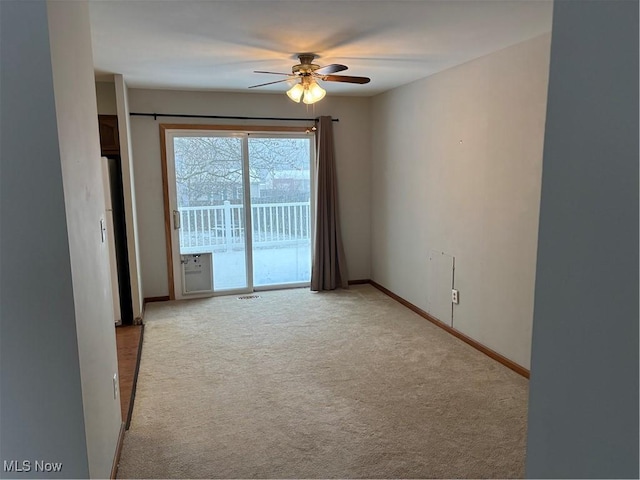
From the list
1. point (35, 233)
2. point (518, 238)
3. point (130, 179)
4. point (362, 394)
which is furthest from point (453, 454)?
point (130, 179)

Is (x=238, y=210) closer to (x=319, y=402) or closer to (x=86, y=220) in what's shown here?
(x=319, y=402)

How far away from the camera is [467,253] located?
156 inches

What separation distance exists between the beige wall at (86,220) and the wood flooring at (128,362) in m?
0.47

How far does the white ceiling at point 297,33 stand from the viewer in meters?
2.43

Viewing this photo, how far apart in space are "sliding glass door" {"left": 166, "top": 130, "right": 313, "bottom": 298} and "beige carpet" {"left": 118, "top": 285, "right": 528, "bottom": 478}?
3.28 feet

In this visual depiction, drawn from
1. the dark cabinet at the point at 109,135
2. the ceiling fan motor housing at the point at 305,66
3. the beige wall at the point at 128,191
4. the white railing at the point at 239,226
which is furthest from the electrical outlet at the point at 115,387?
the white railing at the point at 239,226

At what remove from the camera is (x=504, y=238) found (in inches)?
Result: 137

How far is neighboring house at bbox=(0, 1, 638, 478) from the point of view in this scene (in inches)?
29.8

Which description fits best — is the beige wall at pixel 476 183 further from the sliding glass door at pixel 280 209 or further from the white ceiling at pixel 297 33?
the sliding glass door at pixel 280 209

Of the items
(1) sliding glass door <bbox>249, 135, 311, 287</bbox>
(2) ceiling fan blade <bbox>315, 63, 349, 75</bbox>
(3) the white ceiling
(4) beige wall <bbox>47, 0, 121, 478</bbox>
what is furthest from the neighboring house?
(1) sliding glass door <bbox>249, 135, 311, 287</bbox>

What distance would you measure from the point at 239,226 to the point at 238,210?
197 mm

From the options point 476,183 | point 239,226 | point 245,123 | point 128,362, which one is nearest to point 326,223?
point 239,226

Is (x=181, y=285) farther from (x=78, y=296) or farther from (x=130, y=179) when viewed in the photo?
(x=78, y=296)

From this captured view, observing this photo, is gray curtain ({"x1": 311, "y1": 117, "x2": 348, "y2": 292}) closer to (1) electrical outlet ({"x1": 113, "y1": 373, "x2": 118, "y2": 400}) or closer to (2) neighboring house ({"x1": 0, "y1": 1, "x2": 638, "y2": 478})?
(2) neighboring house ({"x1": 0, "y1": 1, "x2": 638, "y2": 478})
